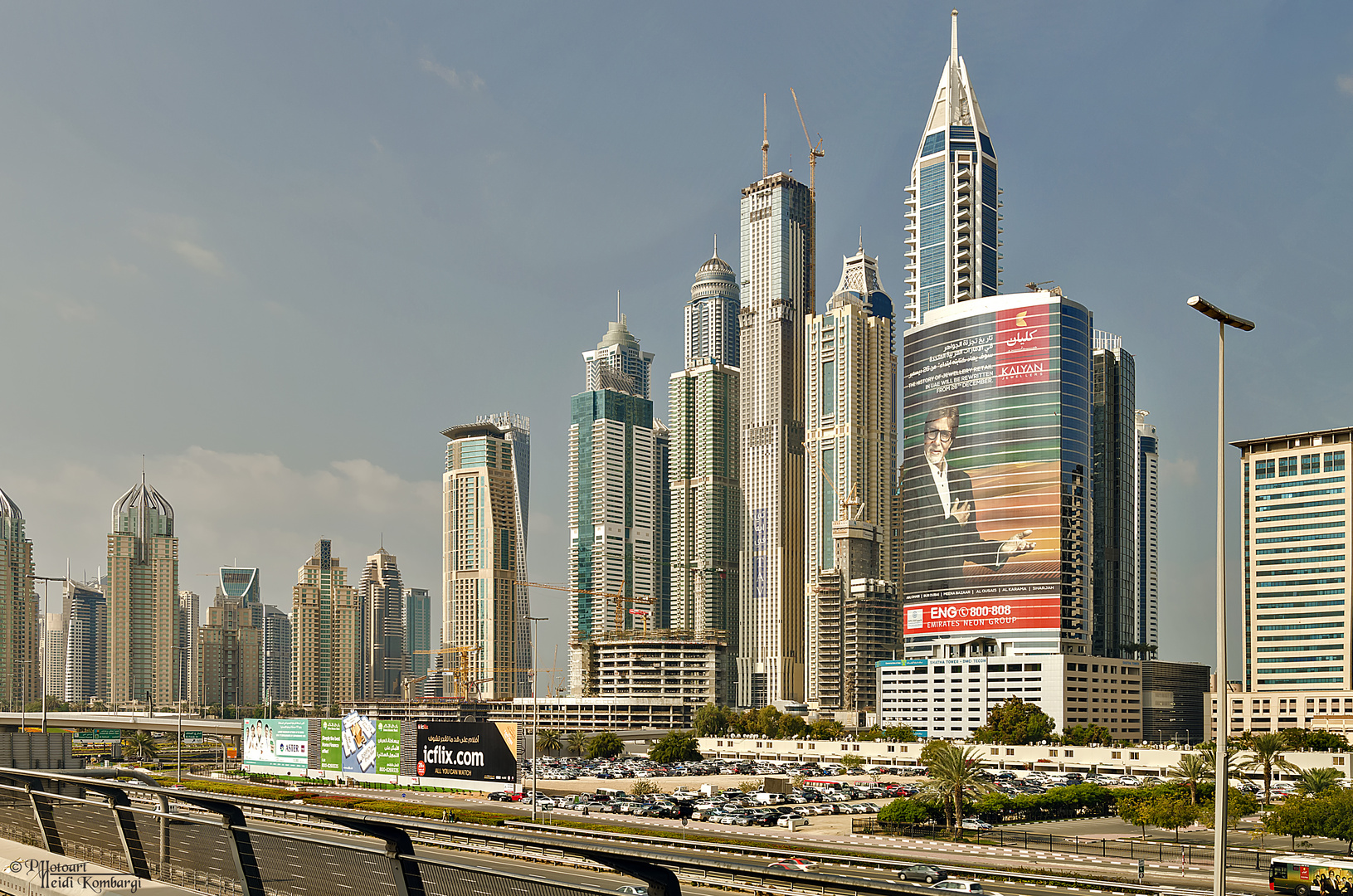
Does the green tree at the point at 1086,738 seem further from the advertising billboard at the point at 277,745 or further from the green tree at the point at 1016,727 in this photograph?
the advertising billboard at the point at 277,745

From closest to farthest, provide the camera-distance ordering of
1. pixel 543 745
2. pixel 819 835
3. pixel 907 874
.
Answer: pixel 907 874 < pixel 819 835 < pixel 543 745

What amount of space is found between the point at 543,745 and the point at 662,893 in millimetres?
172132

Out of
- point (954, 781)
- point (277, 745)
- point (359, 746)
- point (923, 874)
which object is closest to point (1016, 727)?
point (359, 746)

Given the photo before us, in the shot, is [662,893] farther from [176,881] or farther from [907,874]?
[907,874]

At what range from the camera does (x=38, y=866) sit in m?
19.7

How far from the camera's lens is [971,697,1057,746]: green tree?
7244 inches

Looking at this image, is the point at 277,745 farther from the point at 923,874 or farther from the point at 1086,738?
the point at 1086,738

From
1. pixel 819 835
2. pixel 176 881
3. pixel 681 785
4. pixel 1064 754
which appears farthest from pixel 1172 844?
pixel 1064 754

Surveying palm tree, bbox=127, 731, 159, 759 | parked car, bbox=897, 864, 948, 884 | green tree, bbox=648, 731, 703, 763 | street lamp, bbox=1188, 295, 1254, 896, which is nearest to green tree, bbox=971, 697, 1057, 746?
green tree, bbox=648, 731, 703, 763

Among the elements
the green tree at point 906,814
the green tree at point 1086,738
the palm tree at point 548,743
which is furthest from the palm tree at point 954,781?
the green tree at point 1086,738

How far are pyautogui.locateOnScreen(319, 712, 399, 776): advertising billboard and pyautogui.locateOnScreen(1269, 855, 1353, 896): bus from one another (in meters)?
72.8

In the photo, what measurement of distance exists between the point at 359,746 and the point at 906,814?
51.7m

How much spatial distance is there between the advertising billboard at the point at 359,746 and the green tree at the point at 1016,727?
342 feet

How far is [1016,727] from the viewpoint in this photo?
185 metres
